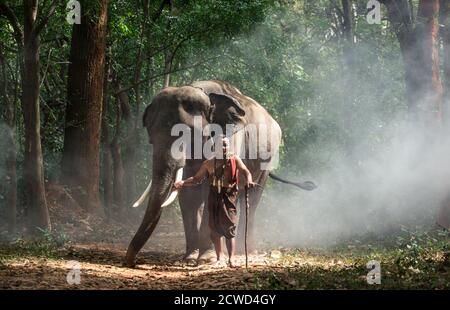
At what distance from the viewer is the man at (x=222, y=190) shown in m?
11.5

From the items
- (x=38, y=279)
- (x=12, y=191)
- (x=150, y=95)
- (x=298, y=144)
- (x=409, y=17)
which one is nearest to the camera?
(x=38, y=279)

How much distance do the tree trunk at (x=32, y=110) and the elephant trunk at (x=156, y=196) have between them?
2304 millimetres

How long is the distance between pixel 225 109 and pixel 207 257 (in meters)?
2.50

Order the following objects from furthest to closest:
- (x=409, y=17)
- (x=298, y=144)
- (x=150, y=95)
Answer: (x=298, y=144), (x=150, y=95), (x=409, y=17)

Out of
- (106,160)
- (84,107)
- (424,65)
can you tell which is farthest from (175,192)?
(424,65)

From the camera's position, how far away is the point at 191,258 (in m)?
12.5

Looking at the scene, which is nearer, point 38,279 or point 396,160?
point 38,279

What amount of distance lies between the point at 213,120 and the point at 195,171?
3.05 feet

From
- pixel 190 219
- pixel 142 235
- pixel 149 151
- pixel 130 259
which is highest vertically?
pixel 149 151

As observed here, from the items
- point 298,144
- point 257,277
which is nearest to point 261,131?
point 257,277

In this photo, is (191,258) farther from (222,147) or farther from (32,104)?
(32,104)

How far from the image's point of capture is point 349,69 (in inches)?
1025

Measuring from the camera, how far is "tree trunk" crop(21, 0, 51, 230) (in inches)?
503
